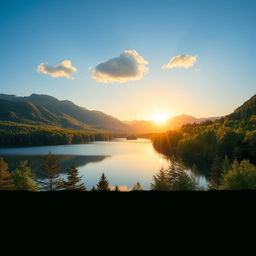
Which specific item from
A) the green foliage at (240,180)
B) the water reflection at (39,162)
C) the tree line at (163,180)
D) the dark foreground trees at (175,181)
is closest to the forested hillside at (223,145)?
the dark foreground trees at (175,181)

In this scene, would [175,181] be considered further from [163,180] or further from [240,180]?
[240,180]

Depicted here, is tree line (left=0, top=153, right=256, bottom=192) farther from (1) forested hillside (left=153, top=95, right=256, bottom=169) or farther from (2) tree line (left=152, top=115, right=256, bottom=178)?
(1) forested hillside (left=153, top=95, right=256, bottom=169)

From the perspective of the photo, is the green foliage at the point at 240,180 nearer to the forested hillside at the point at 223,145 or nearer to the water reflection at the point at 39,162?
the forested hillside at the point at 223,145

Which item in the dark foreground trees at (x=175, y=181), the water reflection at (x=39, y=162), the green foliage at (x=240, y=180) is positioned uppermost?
the green foliage at (x=240, y=180)

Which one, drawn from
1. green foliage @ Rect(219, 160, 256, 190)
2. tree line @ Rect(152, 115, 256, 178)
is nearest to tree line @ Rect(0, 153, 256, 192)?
green foliage @ Rect(219, 160, 256, 190)

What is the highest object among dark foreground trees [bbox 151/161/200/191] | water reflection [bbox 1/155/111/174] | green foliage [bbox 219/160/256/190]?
green foliage [bbox 219/160/256/190]

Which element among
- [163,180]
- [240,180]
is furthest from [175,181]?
[240,180]

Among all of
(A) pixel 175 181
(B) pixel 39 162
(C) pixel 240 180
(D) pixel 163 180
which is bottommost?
(B) pixel 39 162

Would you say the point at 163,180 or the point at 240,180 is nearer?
the point at 240,180

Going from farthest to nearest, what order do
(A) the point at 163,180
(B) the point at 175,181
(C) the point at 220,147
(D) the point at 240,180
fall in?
(C) the point at 220,147
(B) the point at 175,181
(A) the point at 163,180
(D) the point at 240,180
